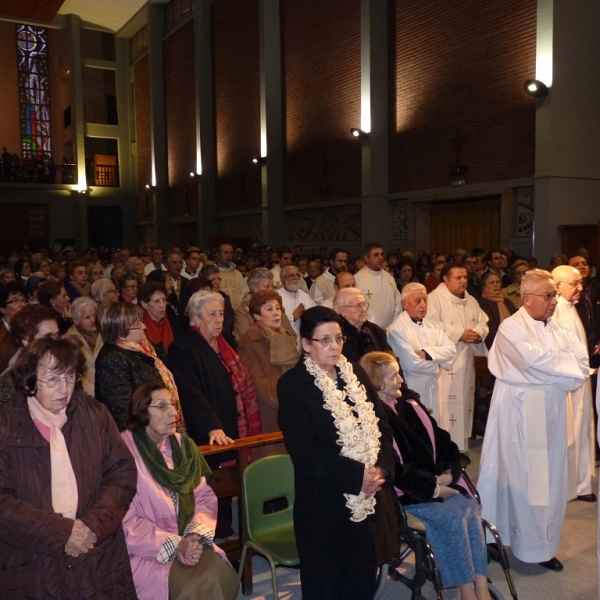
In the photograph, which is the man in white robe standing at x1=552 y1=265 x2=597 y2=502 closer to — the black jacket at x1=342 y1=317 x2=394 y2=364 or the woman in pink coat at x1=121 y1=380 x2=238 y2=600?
the black jacket at x1=342 y1=317 x2=394 y2=364

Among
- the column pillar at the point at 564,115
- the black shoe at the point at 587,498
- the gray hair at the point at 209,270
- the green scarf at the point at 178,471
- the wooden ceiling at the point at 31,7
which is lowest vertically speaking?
the black shoe at the point at 587,498

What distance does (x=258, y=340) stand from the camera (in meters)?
4.49

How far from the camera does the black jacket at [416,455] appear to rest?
3.52m

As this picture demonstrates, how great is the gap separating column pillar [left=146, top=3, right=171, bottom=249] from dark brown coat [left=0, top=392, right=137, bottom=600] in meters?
22.4

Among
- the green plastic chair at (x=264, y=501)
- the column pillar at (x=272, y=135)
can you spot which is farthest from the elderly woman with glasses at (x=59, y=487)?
the column pillar at (x=272, y=135)

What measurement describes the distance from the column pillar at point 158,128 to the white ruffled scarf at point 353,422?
73.3ft

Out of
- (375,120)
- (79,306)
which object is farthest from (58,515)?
(375,120)

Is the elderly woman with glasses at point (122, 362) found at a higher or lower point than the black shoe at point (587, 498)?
higher

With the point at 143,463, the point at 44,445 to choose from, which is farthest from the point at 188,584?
the point at 44,445

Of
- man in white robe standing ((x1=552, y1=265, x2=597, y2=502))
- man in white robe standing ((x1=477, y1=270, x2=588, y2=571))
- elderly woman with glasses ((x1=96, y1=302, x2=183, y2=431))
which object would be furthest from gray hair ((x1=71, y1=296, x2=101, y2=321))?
man in white robe standing ((x1=552, y1=265, x2=597, y2=502))

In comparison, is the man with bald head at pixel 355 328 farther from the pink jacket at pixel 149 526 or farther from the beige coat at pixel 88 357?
the pink jacket at pixel 149 526

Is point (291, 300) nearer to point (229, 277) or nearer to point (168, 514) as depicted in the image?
point (229, 277)

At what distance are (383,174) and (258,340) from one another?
10329mm

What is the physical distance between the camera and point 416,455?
11.8 ft
